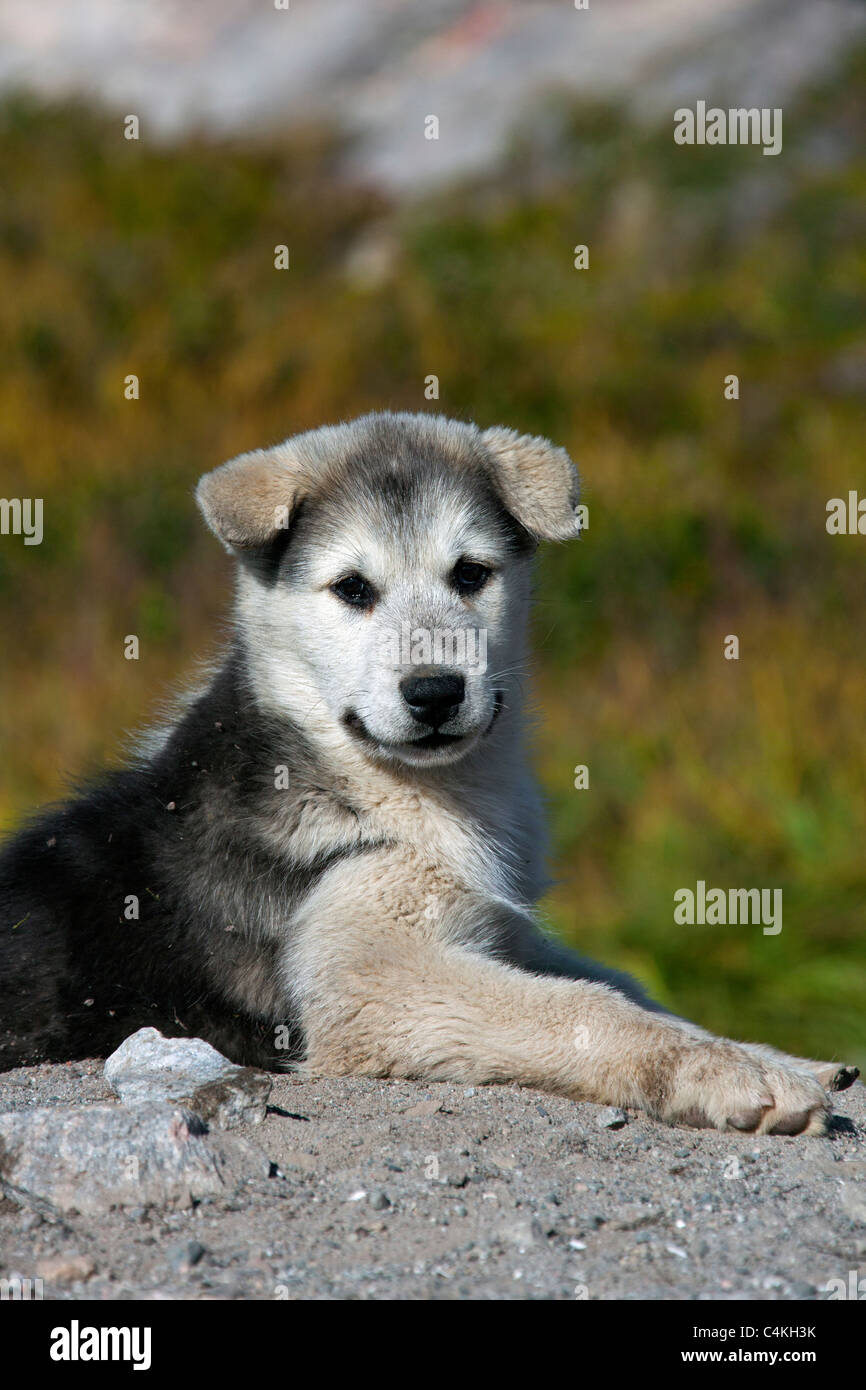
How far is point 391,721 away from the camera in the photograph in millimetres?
5051

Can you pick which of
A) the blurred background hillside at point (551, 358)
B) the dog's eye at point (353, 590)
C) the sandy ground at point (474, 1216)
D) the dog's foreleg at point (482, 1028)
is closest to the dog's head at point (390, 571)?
the dog's eye at point (353, 590)

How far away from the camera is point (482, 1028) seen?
183 inches

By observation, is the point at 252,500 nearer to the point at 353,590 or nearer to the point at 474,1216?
the point at 353,590

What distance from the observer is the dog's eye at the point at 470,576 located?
5.54 metres

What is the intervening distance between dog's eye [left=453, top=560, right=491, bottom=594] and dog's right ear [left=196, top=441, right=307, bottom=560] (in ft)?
2.24

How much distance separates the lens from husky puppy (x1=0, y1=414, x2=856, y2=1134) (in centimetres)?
467

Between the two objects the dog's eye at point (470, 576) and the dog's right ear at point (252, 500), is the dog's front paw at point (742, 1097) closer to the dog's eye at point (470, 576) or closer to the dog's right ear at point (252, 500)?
the dog's eye at point (470, 576)

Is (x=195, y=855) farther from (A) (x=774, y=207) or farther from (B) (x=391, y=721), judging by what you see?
(A) (x=774, y=207)

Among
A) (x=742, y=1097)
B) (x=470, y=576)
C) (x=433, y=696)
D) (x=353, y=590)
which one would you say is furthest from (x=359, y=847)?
(x=742, y=1097)

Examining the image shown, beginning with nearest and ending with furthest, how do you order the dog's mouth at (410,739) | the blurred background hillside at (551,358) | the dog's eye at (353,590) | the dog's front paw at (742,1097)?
1. the dog's front paw at (742,1097)
2. the dog's mouth at (410,739)
3. the dog's eye at (353,590)
4. the blurred background hillside at (551,358)

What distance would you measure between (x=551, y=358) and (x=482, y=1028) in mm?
17399

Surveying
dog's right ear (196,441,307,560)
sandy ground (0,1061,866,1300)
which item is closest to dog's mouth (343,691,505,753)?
dog's right ear (196,441,307,560)

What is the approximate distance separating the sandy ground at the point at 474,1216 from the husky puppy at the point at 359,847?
20 cm

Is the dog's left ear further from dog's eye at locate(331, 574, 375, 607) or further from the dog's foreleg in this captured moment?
the dog's foreleg
